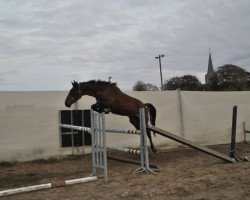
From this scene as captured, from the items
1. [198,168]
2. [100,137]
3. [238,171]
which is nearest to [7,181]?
[100,137]

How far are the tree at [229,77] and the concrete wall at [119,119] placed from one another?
32766mm

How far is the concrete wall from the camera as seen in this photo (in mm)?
10242

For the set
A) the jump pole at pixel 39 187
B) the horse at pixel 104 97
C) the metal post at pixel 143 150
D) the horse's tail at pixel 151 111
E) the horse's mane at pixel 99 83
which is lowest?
the jump pole at pixel 39 187

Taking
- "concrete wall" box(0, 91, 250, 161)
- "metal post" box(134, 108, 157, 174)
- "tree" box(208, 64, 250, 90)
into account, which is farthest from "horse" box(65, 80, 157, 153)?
"tree" box(208, 64, 250, 90)

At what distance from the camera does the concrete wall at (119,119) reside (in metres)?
10.2

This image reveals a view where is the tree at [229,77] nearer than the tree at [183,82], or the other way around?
the tree at [229,77]

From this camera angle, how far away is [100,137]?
22.4 feet

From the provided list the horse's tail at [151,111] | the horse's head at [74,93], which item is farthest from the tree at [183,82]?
the horse's head at [74,93]

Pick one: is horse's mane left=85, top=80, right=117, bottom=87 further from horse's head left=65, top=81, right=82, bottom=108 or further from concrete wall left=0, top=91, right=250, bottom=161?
concrete wall left=0, top=91, right=250, bottom=161

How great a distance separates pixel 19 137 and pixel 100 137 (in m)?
4.11

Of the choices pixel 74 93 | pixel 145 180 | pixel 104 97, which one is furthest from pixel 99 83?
pixel 145 180

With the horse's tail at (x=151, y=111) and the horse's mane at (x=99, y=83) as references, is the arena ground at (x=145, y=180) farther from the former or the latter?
the horse's mane at (x=99, y=83)

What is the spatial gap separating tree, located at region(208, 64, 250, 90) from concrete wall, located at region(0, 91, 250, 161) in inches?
1290

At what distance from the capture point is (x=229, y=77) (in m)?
49.1
